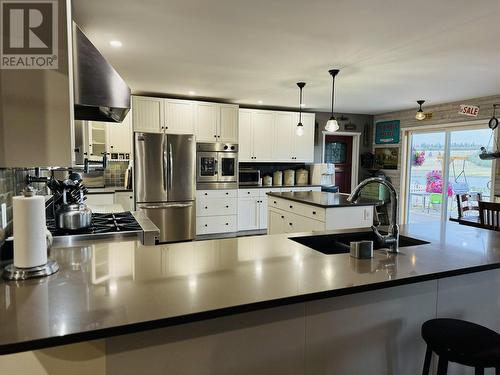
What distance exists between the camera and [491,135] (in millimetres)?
5117

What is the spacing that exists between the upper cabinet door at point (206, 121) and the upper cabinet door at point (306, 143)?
165 cm

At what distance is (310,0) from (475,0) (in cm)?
106

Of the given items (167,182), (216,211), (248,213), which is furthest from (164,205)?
(248,213)

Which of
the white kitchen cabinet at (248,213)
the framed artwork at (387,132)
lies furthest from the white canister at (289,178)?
the framed artwork at (387,132)

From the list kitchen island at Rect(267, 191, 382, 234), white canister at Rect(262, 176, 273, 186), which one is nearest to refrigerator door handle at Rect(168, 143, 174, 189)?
kitchen island at Rect(267, 191, 382, 234)

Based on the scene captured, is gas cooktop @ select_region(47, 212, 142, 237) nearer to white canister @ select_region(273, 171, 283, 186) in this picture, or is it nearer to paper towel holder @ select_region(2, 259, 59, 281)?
paper towel holder @ select_region(2, 259, 59, 281)

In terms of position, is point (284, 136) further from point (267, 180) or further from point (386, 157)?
point (386, 157)

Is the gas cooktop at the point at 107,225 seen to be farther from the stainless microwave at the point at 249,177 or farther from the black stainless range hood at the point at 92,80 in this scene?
the stainless microwave at the point at 249,177

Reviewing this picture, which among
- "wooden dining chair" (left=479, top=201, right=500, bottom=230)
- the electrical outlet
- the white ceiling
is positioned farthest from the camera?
"wooden dining chair" (left=479, top=201, right=500, bottom=230)

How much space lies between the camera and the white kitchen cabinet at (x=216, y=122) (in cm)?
561

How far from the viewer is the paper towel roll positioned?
1235 mm

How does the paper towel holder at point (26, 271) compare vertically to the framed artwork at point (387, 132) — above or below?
below

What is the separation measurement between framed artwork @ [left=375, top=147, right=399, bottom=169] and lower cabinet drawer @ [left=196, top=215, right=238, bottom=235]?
3.47 meters

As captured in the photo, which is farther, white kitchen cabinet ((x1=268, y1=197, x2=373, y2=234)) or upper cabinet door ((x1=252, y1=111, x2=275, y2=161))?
upper cabinet door ((x1=252, y1=111, x2=275, y2=161))
